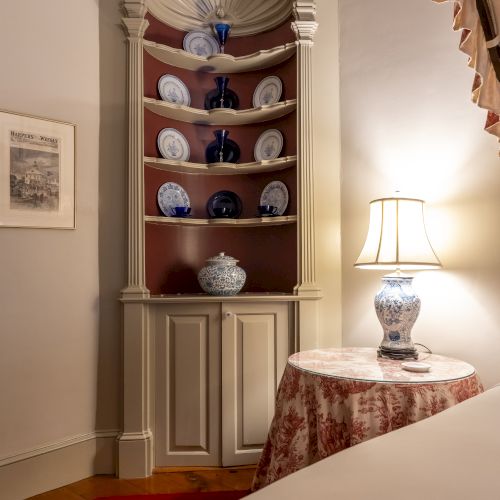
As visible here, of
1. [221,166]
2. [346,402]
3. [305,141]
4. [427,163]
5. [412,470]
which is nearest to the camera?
[412,470]

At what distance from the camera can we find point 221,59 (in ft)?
8.43

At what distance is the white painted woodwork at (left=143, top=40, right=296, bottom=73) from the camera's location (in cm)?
252

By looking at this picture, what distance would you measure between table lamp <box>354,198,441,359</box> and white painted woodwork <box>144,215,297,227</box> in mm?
676

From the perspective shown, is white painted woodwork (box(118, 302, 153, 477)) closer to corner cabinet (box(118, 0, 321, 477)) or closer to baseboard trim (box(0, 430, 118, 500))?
corner cabinet (box(118, 0, 321, 477))


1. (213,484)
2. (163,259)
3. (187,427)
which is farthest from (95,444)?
(163,259)

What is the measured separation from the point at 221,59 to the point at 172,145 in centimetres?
55

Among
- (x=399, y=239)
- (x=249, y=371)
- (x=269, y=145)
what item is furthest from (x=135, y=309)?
(x=399, y=239)

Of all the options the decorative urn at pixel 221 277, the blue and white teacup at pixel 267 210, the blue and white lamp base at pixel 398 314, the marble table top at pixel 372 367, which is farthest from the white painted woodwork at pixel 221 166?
the marble table top at pixel 372 367

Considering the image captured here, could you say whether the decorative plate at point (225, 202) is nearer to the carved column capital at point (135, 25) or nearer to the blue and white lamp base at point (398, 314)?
the carved column capital at point (135, 25)

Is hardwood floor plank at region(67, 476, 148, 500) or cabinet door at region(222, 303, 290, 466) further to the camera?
cabinet door at region(222, 303, 290, 466)

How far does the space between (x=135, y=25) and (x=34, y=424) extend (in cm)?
206

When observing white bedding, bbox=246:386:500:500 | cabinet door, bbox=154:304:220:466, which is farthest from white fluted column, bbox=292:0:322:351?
white bedding, bbox=246:386:500:500

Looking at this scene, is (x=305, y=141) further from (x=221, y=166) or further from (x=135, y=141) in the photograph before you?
(x=135, y=141)

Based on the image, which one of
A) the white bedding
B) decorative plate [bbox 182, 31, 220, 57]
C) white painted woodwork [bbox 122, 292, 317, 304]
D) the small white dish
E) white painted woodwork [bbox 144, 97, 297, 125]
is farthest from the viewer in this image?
decorative plate [bbox 182, 31, 220, 57]
